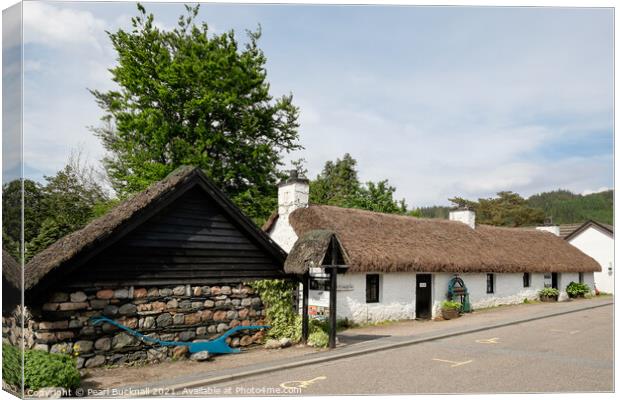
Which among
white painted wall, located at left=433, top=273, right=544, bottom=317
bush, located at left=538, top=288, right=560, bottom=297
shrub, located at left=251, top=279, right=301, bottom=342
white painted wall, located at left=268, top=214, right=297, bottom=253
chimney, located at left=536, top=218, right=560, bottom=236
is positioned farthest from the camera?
chimney, located at left=536, top=218, right=560, bottom=236

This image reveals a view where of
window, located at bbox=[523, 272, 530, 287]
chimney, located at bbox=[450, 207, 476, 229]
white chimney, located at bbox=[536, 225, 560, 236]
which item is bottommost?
window, located at bbox=[523, 272, 530, 287]

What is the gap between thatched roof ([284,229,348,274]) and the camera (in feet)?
41.8

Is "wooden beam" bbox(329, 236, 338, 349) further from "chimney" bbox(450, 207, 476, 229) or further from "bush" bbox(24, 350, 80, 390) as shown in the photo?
"chimney" bbox(450, 207, 476, 229)

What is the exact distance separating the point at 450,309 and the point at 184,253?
43.7 ft

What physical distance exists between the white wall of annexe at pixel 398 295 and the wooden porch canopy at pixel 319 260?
4.97 metres

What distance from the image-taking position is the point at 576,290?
101 ft

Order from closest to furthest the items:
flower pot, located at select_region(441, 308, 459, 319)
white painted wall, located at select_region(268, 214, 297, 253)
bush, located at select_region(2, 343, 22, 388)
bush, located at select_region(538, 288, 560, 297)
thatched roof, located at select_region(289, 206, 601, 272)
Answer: bush, located at select_region(2, 343, 22, 388) → thatched roof, located at select_region(289, 206, 601, 272) → white painted wall, located at select_region(268, 214, 297, 253) → flower pot, located at select_region(441, 308, 459, 319) → bush, located at select_region(538, 288, 560, 297)

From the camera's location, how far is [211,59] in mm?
25547

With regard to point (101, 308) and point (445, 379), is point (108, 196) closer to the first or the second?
point (101, 308)

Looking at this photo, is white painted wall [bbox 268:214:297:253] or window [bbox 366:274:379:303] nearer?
window [bbox 366:274:379:303]

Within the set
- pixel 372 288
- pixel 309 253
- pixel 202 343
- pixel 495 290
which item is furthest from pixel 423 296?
pixel 202 343

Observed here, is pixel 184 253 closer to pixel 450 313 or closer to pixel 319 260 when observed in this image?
pixel 319 260

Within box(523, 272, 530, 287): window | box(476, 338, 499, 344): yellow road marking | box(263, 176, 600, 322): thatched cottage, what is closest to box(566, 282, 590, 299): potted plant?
box(263, 176, 600, 322): thatched cottage

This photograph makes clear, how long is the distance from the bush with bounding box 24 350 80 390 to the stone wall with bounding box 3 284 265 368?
1233mm
